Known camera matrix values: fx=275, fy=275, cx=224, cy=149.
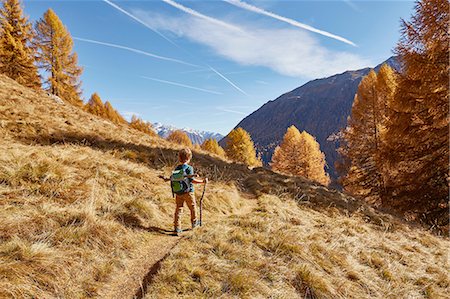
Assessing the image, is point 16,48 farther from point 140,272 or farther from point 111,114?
point 111,114

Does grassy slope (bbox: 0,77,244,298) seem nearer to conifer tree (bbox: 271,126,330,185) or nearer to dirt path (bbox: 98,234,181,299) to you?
dirt path (bbox: 98,234,181,299)

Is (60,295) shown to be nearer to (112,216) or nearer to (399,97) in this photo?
(112,216)

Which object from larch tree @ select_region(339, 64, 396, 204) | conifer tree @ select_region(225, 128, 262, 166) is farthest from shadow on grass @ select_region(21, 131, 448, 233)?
conifer tree @ select_region(225, 128, 262, 166)

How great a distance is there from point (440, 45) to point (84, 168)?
1377cm

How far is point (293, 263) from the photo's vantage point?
5.03 metres

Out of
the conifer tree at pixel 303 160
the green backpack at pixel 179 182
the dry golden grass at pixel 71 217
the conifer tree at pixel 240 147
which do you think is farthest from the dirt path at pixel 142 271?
the conifer tree at pixel 240 147

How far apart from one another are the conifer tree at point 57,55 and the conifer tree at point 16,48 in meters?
0.96

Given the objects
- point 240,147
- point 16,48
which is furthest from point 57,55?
point 240,147

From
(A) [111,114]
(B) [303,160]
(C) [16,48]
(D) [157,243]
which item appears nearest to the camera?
(D) [157,243]

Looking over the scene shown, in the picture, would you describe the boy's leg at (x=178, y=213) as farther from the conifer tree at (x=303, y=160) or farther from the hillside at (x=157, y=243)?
the conifer tree at (x=303, y=160)

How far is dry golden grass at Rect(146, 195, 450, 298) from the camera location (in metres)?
4.11

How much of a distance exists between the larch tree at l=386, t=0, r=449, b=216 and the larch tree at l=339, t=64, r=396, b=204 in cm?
555

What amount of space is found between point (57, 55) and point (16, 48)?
13.5ft

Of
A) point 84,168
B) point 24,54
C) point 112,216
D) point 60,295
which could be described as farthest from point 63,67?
point 60,295
